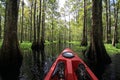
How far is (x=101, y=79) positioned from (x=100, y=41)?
17.5 feet

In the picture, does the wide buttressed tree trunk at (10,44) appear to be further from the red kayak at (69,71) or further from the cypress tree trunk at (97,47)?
the cypress tree trunk at (97,47)

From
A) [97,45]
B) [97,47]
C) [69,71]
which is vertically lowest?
[69,71]

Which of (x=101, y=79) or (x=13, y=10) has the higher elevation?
(x=13, y=10)

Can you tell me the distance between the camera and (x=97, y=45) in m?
13.7

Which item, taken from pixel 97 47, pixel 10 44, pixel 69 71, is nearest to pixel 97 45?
pixel 97 47

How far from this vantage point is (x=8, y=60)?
12.8 metres

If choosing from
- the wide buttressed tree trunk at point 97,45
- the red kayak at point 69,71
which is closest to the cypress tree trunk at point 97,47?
the wide buttressed tree trunk at point 97,45

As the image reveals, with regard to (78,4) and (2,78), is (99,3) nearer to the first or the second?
(2,78)

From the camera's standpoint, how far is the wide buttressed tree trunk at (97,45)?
13328 mm

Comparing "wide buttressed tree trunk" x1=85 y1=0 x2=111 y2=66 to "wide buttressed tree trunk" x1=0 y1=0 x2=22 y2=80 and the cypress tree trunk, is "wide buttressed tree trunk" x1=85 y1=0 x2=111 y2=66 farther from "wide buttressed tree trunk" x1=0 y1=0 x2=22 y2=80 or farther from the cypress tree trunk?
"wide buttressed tree trunk" x1=0 y1=0 x2=22 y2=80

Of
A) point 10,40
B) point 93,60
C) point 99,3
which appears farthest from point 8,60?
point 99,3

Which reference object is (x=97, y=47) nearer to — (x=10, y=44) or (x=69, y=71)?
(x=10, y=44)

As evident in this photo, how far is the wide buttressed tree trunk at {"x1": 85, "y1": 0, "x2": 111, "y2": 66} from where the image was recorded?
43.7 feet

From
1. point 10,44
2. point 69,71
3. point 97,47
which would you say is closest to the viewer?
point 69,71
